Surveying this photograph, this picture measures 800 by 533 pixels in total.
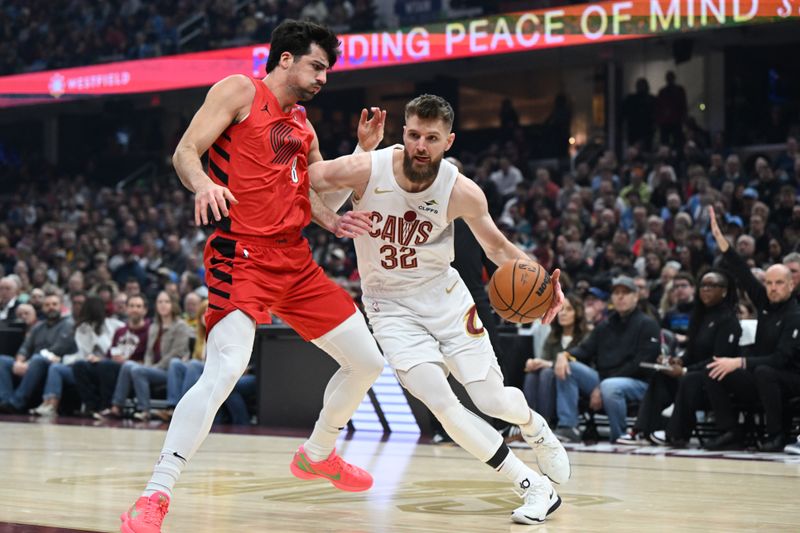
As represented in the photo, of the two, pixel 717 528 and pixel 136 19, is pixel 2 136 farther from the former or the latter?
pixel 717 528

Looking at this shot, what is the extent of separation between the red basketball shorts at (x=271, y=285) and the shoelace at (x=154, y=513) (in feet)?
2.44

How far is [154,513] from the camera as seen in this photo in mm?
3969

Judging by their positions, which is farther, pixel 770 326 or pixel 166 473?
pixel 770 326

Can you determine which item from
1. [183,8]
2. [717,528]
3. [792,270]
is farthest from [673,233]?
[183,8]

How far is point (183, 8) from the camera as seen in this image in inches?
890

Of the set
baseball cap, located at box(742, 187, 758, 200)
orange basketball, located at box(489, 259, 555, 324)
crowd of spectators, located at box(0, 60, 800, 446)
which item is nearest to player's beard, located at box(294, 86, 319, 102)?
orange basketball, located at box(489, 259, 555, 324)

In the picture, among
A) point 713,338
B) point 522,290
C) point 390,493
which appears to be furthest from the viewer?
point 713,338

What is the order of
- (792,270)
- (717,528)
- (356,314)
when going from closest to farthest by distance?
(717,528)
(356,314)
(792,270)

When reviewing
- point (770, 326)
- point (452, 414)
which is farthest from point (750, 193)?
point (452, 414)

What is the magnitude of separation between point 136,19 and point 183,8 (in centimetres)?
116

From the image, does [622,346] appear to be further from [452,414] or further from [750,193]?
[750,193]

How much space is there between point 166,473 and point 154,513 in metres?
0.17

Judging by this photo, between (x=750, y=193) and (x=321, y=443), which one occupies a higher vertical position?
(x=750, y=193)

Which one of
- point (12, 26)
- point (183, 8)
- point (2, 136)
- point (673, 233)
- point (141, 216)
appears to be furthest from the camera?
point (2, 136)
